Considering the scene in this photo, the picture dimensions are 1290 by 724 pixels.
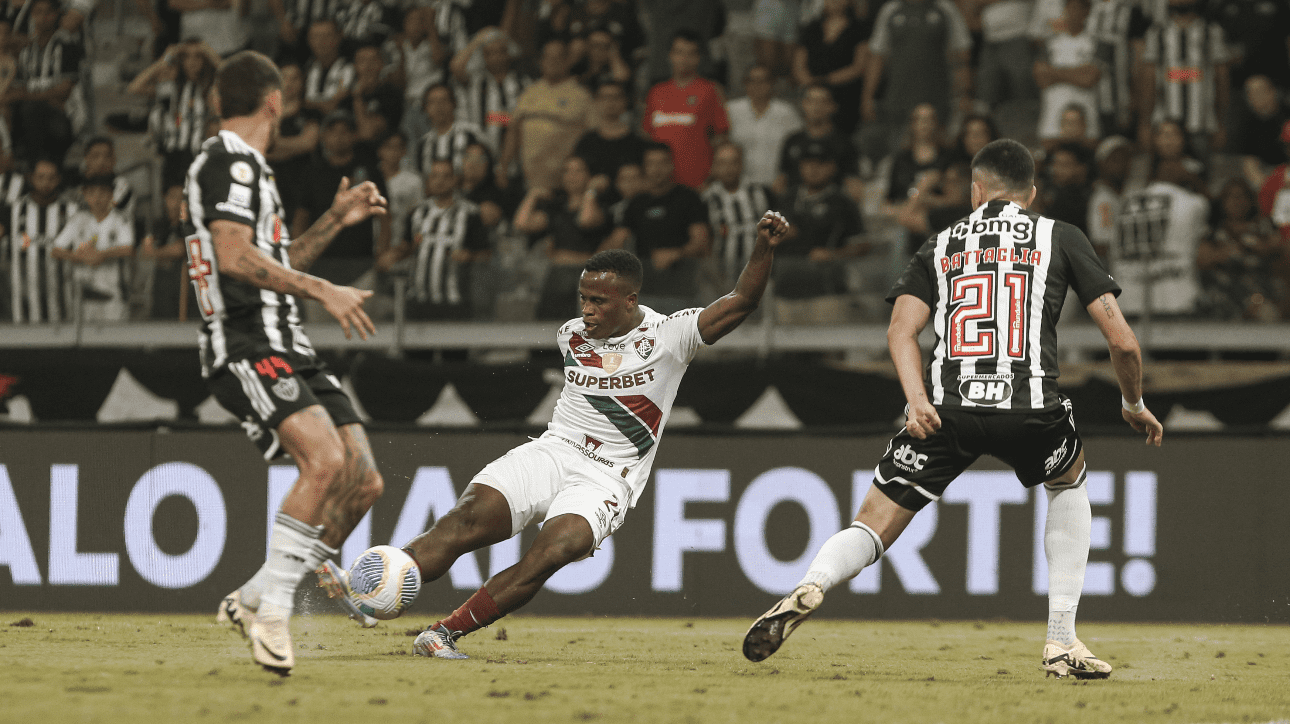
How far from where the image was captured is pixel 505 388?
31.0 ft

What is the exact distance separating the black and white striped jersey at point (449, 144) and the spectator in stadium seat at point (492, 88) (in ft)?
1.59

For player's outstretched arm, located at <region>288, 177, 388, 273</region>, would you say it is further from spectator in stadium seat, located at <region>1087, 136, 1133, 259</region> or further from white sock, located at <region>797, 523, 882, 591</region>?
spectator in stadium seat, located at <region>1087, 136, 1133, 259</region>

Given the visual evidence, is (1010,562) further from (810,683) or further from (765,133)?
(765,133)

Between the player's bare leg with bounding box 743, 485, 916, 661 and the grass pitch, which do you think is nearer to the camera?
the grass pitch

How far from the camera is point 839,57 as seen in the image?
1270 centimetres

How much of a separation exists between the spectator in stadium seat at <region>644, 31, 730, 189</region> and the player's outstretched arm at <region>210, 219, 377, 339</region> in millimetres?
6936

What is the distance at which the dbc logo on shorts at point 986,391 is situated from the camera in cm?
564

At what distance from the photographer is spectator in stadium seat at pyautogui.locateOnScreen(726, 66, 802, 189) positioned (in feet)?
39.3

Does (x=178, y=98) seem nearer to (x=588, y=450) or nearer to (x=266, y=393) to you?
(x=588, y=450)

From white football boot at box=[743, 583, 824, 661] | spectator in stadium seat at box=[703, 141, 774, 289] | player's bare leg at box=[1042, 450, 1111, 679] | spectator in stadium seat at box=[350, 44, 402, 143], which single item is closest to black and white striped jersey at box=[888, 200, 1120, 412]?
player's bare leg at box=[1042, 450, 1111, 679]

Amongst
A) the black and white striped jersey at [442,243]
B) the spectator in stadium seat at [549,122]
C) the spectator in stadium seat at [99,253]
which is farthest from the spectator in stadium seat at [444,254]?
the spectator in stadium seat at [99,253]

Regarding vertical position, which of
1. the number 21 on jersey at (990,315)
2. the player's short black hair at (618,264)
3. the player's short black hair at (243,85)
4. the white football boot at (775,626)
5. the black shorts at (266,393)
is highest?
the player's short black hair at (243,85)

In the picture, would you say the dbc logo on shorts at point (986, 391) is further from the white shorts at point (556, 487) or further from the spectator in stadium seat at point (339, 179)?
the spectator in stadium seat at point (339, 179)

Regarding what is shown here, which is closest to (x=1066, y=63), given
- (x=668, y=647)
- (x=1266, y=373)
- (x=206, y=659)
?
(x=1266, y=373)
